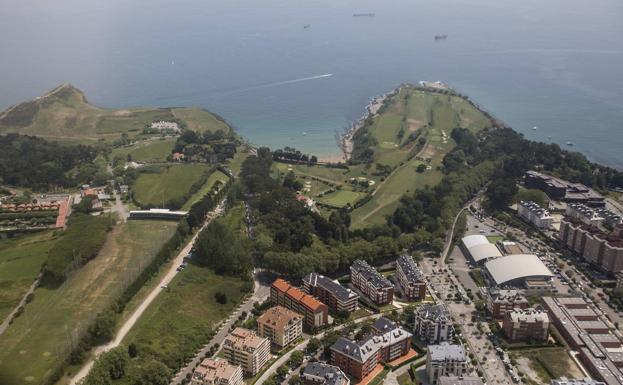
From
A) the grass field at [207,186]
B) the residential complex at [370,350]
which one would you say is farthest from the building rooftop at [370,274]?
the grass field at [207,186]

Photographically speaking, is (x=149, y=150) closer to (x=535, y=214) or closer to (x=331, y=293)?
(x=331, y=293)

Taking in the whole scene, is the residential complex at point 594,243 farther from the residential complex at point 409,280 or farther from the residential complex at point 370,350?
the residential complex at point 370,350

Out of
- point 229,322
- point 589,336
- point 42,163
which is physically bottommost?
point 229,322

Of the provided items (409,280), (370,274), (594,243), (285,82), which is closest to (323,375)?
(370,274)

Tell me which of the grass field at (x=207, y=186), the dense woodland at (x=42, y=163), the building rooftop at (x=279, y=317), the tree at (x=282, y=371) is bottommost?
the tree at (x=282, y=371)

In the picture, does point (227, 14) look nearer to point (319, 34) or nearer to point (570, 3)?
point (319, 34)

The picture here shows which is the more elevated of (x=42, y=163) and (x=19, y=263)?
(x=42, y=163)

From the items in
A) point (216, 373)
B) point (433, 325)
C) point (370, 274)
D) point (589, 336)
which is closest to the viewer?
point (216, 373)

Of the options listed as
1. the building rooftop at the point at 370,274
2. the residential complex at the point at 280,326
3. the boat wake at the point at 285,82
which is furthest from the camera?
the boat wake at the point at 285,82
